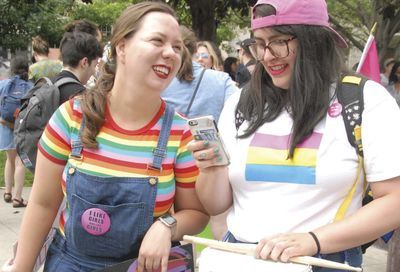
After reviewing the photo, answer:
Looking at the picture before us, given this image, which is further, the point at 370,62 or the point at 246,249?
the point at 370,62

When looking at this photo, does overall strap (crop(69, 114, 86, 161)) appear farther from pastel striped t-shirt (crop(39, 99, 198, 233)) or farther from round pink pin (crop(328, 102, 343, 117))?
round pink pin (crop(328, 102, 343, 117))

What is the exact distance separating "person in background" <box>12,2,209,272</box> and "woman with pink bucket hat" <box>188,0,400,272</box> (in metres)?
0.18

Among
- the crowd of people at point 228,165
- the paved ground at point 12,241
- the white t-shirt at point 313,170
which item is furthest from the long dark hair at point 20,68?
the white t-shirt at point 313,170

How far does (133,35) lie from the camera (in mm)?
2254

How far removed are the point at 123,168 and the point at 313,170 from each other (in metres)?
0.69

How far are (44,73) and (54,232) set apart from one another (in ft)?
12.1

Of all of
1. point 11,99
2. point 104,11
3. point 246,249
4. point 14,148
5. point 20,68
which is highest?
point 246,249

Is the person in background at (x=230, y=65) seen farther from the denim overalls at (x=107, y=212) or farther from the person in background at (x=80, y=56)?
the denim overalls at (x=107, y=212)

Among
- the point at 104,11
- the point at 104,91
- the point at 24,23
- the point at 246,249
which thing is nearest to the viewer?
the point at 246,249

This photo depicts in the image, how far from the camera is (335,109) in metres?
2.02

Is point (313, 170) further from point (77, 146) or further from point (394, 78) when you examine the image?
point (394, 78)

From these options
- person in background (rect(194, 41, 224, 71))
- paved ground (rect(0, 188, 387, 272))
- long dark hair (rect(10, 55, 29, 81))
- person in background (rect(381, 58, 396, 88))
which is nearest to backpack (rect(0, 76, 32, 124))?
long dark hair (rect(10, 55, 29, 81))

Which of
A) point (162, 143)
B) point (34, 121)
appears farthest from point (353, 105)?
Result: point (34, 121)

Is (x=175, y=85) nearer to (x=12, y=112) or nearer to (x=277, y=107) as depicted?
(x=277, y=107)
